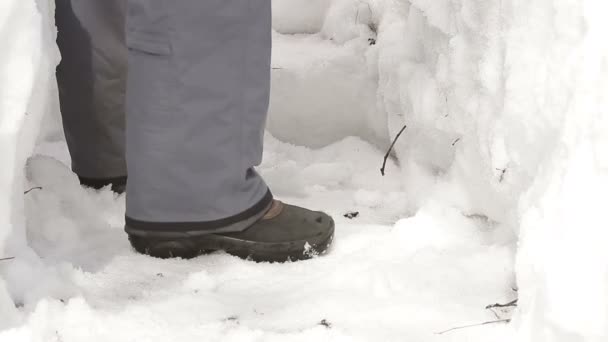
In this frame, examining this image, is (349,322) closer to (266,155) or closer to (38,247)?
(38,247)

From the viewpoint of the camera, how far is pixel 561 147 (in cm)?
102

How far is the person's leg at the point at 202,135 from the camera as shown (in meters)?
1.24

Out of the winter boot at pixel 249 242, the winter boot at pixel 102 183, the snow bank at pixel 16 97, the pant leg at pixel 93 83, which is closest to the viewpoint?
the snow bank at pixel 16 97

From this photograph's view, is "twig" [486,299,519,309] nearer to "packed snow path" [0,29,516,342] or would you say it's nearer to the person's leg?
"packed snow path" [0,29,516,342]

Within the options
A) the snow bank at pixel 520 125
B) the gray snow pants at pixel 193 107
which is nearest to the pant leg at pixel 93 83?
the gray snow pants at pixel 193 107

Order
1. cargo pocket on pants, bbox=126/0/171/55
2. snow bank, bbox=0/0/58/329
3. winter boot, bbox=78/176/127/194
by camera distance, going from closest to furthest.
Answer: snow bank, bbox=0/0/58/329, cargo pocket on pants, bbox=126/0/171/55, winter boot, bbox=78/176/127/194

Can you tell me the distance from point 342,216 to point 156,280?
50 cm

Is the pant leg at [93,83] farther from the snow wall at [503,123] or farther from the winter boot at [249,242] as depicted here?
the winter boot at [249,242]

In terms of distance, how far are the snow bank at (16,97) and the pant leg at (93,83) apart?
43 cm

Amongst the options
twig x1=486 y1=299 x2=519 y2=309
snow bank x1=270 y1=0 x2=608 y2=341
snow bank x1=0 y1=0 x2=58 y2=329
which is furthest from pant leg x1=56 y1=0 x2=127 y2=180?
twig x1=486 y1=299 x2=519 y2=309

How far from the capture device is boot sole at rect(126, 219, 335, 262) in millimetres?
1412

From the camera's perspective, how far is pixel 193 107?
4.22ft

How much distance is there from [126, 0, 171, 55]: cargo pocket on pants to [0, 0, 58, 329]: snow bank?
0.17 m

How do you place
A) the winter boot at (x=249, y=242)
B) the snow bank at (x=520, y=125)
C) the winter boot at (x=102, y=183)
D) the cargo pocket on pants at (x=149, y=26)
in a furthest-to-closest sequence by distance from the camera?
1. the winter boot at (x=102, y=183)
2. the winter boot at (x=249, y=242)
3. the cargo pocket on pants at (x=149, y=26)
4. the snow bank at (x=520, y=125)
